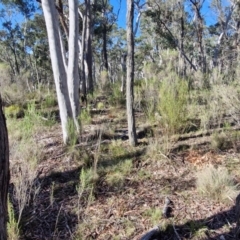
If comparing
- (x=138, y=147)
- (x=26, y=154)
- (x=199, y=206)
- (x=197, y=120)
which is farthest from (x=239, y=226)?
(x=197, y=120)

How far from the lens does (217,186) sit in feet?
9.39

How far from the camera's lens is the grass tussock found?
2.80m

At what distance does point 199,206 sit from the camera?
2779 millimetres

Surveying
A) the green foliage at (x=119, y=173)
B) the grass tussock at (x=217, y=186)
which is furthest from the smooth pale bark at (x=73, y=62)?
the grass tussock at (x=217, y=186)

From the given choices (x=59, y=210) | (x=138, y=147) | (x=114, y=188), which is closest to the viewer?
(x=59, y=210)

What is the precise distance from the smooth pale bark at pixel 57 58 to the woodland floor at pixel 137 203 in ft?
2.44

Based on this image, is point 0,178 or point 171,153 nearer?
point 0,178

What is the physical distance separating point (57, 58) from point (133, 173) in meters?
2.17

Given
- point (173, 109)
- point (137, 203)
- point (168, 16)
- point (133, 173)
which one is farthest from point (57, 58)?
point (168, 16)

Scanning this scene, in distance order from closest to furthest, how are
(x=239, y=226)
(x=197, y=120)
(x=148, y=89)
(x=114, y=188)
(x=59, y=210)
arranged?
1. (x=239, y=226)
2. (x=59, y=210)
3. (x=114, y=188)
4. (x=197, y=120)
5. (x=148, y=89)

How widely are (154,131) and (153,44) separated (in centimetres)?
2217

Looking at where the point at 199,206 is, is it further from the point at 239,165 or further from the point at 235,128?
the point at 235,128

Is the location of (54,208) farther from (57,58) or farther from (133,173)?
(57,58)

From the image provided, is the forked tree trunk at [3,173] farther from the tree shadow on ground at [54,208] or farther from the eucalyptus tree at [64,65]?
the eucalyptus tree at [64,65]
